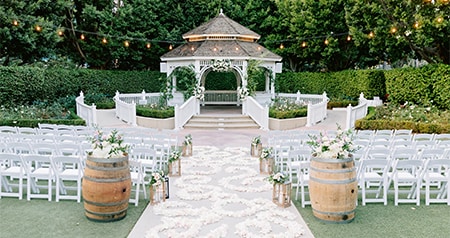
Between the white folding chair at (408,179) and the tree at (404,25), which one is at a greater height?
the tree at (404,25)

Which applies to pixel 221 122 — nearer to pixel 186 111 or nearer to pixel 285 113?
pixel 186 111

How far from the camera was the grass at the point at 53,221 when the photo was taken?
18.1 ft

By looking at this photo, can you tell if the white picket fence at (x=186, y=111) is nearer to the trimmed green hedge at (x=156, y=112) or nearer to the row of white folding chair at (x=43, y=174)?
the trimmed green hedge at (x=156, y=112)

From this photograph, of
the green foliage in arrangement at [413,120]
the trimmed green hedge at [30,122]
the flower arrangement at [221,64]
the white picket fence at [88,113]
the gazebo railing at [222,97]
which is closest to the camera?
the green foliage in arrangement at [413,120]

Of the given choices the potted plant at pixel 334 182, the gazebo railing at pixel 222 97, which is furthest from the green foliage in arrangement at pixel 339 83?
the potted plant at pixel 334 182

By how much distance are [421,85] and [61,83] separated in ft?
65.0

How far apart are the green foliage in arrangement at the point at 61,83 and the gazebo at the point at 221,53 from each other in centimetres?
451

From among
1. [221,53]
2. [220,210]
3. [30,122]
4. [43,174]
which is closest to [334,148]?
[220,210]

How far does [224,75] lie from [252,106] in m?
9.89

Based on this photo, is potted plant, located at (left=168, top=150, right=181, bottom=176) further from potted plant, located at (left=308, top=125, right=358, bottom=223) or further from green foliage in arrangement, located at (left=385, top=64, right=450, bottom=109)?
green foliage in arrangement, located at (left=385, top=64, right=450, bottom=109)

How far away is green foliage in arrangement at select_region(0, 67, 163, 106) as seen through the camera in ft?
60.2

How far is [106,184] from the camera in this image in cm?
587

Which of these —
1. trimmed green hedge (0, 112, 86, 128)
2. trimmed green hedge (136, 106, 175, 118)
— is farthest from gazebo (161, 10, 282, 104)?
trimmed green hedge (0, 112, 86, 128)

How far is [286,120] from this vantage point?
17531 millimetres
